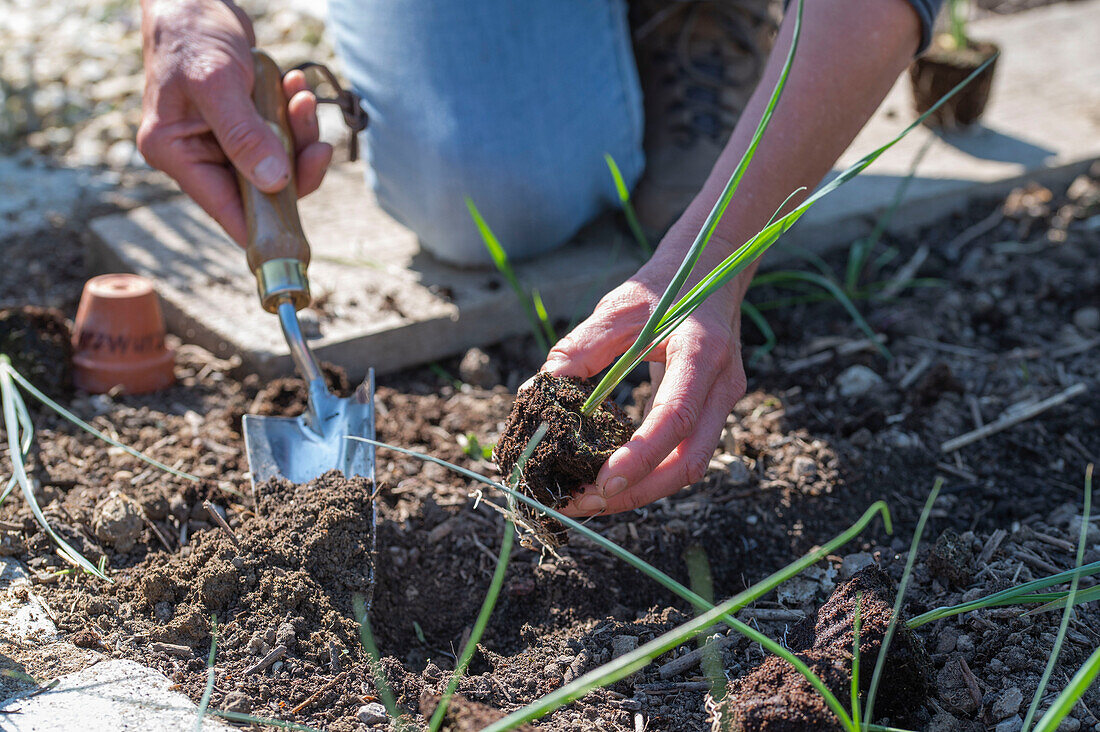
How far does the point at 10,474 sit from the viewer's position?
5.17ft

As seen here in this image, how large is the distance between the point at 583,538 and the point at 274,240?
746 mm

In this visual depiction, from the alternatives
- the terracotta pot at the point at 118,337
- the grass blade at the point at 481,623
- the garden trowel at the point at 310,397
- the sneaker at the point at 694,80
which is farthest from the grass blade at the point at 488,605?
the sneaker at the point at 694,80

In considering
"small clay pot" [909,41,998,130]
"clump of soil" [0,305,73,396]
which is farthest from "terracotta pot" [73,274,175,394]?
"small clay pot" [909,41,998,130]

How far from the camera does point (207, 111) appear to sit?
1.59 meters

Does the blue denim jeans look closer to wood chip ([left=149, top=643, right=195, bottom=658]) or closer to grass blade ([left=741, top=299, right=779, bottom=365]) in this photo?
grass blade ([left=741, top=299, right=779, bottom=365])

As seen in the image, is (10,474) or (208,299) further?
(208,299)

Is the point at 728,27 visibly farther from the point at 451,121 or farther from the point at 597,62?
the point at 451,121

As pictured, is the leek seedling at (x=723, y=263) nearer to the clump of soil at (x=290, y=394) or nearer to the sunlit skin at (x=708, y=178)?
the sunlit skin at (x=708, y=178)

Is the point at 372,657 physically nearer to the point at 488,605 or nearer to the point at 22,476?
the point at 488,605

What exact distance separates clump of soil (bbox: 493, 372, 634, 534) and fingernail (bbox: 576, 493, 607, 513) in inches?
1.5

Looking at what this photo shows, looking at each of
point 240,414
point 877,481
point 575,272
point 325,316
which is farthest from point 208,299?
point 877,481

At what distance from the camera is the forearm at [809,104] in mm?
1447

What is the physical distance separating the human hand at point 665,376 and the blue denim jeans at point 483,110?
3.12 ft

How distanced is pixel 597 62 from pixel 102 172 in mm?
1679
